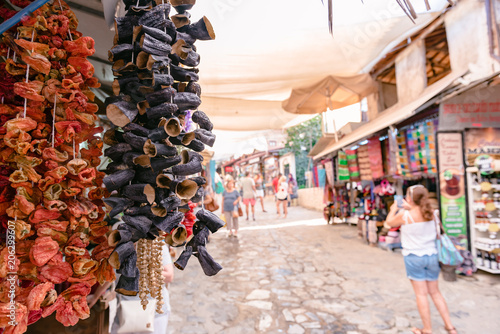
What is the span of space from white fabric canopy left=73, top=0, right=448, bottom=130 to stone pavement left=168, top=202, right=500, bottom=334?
9.98 feet

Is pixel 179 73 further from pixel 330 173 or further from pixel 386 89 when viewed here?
pixel 330 173

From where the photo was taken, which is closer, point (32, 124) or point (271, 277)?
point (32, 124)

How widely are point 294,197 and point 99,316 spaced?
18345 millimetres

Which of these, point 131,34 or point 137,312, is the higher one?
point 131,34

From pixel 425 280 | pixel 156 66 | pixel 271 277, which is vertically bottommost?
pixel 271 277

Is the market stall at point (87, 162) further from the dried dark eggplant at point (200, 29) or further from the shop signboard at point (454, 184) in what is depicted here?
the shop signboard at point (454, 184)

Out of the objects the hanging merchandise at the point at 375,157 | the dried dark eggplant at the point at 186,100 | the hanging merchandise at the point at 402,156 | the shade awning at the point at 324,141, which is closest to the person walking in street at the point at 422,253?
the hanging merchandise at the point at 402,156

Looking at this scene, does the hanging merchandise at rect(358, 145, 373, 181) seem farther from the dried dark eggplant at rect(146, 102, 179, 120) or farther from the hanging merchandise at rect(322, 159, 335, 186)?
the dried dark eggplant at rect(146, 102, 179, 120)

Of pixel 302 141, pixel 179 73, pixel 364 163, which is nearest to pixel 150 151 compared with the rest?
pixel 179 73

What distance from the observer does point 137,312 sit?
5.96 feet

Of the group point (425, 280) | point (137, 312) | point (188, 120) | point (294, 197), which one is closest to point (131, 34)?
point (188, 120)

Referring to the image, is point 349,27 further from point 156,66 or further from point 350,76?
point 156,66

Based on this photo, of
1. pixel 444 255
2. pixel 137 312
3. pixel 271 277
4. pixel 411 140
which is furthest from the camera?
pixel 411 140

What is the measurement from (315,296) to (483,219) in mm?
3084
